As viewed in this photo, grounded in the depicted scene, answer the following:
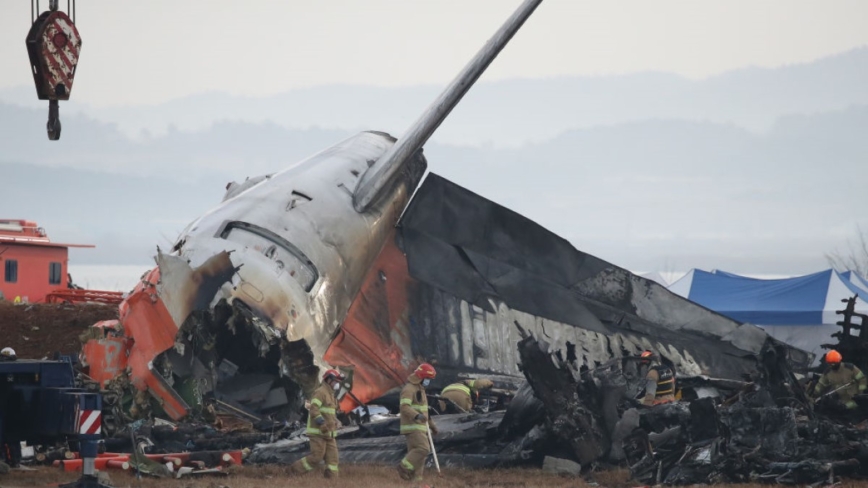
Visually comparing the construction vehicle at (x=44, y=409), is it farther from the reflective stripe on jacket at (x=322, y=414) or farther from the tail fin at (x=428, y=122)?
the tail fin at (x=428, y=122)

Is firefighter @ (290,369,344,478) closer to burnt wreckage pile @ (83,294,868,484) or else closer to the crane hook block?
burnt wreckage pile @ (83,294,868,484)

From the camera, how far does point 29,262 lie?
39625 millimetres

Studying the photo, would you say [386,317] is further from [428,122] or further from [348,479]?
[348,479]

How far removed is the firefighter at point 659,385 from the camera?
20.9 m

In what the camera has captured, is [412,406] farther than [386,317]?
No

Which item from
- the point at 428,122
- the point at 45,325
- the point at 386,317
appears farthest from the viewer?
the point at 45,325

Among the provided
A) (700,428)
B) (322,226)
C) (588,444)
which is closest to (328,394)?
(588,444)

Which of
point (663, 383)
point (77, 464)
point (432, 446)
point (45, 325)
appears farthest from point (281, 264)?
point (45, 325)

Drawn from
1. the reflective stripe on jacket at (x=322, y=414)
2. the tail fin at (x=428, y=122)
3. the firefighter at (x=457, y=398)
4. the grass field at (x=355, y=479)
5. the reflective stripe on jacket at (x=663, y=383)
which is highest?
the tail fin at (x=428, y=122)

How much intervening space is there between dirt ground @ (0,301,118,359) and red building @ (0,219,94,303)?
2975 mm

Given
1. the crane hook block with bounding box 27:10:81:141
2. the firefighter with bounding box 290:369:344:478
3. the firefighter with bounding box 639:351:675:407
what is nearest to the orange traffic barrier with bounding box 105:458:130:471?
the firefighter with bounding box 290:369:344:478

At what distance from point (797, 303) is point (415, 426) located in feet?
79.9

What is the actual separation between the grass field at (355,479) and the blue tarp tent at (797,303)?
21099 mm

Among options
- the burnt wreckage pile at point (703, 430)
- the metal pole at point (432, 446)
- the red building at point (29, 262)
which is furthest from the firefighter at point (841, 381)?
the red building at point (29, 262)
